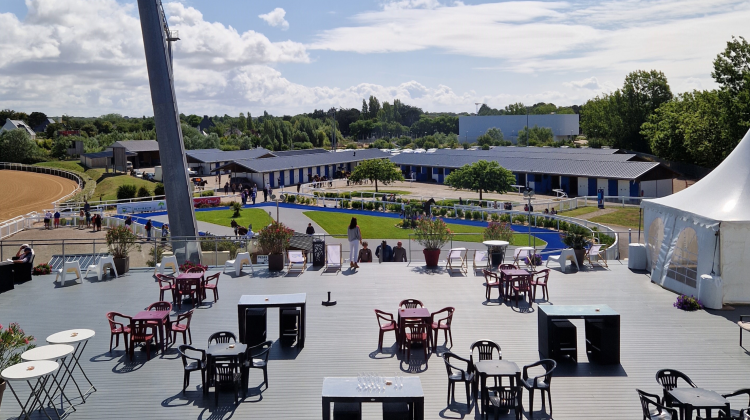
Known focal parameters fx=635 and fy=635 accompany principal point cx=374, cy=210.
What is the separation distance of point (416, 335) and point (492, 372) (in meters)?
2.72

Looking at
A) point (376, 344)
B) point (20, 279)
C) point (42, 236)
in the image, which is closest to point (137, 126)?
point (42, 236)

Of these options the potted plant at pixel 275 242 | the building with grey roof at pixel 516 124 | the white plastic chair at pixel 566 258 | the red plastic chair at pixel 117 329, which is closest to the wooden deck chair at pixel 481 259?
the white plastic chair at pixel 566 258

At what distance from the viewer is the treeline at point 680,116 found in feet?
149

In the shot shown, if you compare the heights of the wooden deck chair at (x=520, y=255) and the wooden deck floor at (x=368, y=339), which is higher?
the wooden deck chair at (x=520, y=255)

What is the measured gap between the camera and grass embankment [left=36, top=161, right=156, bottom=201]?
5770 centimetres

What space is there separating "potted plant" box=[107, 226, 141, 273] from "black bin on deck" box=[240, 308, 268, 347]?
783 centimetres

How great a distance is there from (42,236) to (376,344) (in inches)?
1122

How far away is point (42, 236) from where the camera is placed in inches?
1331

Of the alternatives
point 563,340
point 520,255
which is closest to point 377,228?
point 520,255

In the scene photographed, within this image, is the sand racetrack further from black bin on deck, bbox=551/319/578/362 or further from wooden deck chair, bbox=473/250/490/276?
black bin on deck, bbox=551/319/578/362

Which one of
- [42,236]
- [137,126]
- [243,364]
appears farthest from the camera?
[137,126]

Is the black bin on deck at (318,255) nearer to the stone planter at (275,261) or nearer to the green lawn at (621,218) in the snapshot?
the stone planter at (275,261)

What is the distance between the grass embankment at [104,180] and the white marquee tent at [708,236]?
47.2 meters

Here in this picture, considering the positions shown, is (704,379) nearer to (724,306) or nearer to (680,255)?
(724,306)
